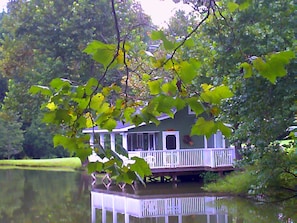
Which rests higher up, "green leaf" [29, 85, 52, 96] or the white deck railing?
"green leaf" [29, 85, 52, 96]

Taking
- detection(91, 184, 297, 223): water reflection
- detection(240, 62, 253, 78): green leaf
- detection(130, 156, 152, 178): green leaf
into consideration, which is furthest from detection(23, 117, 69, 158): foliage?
detection(240, 62, 253, 78): green leaf

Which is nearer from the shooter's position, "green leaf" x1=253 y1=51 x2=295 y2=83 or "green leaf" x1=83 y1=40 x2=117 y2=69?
"green leaf" x1=253 y1=51 x2=295 y2=83

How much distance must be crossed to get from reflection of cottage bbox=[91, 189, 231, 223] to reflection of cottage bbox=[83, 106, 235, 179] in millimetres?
1873

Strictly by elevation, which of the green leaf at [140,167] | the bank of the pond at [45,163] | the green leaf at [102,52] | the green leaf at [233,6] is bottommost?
the bank of the pond at [45,163]

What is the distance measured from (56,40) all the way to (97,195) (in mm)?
8991

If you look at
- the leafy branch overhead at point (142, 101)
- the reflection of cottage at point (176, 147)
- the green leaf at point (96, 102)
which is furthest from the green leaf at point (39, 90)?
the reflection of cottage at point (176, 147)

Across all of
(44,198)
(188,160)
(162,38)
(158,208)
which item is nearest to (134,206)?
(158,208)

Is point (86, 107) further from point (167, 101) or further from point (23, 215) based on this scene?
point (23, 215)

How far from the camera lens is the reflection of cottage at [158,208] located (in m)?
12.8

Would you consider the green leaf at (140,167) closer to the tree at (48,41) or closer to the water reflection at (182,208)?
the water reflection at (182,208)

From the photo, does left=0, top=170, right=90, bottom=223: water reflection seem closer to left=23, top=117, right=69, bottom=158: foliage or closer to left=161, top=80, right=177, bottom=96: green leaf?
left=23, top=117, right=69, bottom=158: foliage

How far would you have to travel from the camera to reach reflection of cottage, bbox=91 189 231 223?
41.9ft

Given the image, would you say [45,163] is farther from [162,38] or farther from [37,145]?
[162,38]

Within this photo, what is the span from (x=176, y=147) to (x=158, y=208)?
22.0 ft
